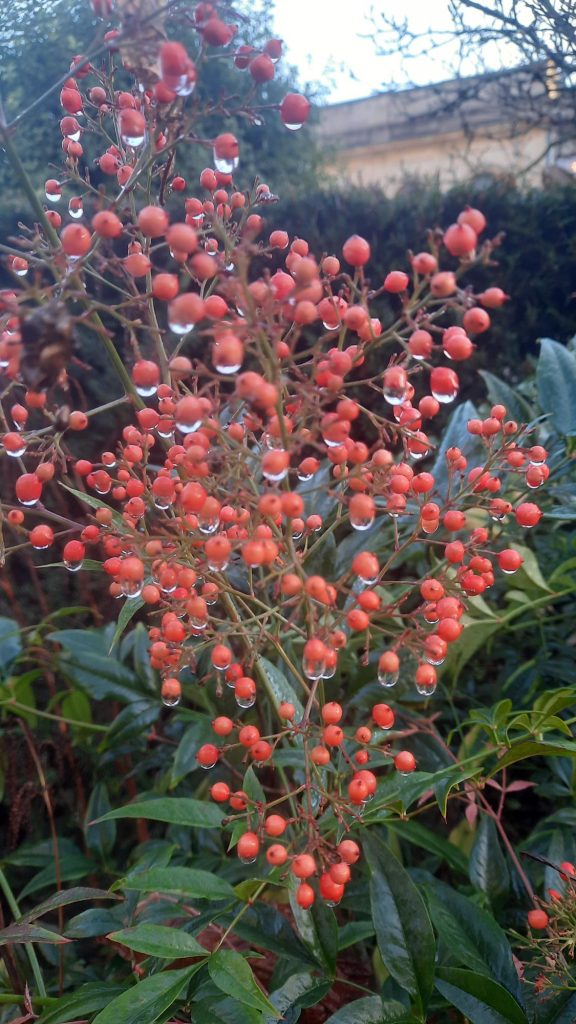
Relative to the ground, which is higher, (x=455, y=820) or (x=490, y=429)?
(x=490, y=429)

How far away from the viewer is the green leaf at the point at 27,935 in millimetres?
992

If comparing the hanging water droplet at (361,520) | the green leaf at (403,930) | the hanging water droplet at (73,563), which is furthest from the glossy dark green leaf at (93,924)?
the hanging water droplet at (361,520)

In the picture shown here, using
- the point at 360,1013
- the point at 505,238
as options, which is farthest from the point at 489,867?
the point at 505,238

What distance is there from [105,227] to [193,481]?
0.29 meters

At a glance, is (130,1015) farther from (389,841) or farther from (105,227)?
(105,227)

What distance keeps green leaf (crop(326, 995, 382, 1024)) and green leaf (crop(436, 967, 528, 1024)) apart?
0.09 m

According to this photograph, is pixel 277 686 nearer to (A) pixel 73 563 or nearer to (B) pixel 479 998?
(A) pixel 73 563

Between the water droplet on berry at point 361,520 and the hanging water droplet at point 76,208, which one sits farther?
the hanging water droplet at point 76,208

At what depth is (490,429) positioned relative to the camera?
1.10 metres

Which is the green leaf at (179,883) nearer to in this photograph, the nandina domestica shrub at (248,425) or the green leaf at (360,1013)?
the nandina domestica shrub at (248,425)

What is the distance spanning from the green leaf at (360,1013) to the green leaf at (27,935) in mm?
369

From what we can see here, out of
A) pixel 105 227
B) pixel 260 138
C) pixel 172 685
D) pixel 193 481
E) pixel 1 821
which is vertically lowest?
pixel 1 821

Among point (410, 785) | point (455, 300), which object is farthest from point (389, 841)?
point (455, 300)

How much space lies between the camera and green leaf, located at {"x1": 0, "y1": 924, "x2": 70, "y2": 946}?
99 cm
